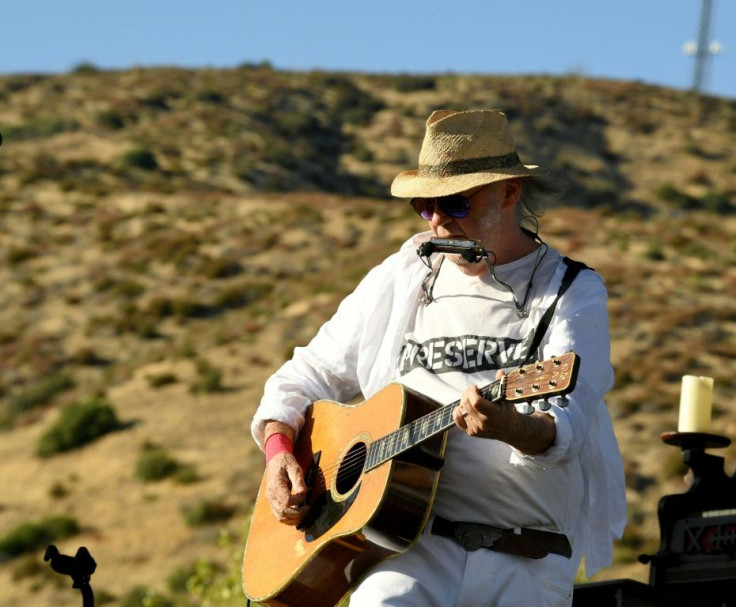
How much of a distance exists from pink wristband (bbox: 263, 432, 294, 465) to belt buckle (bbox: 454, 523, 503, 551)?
92 centimetres

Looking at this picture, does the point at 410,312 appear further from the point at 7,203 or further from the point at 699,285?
the point at 7,203

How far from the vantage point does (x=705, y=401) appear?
17.3ft

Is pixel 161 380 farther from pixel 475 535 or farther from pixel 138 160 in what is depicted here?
pixel 475 535

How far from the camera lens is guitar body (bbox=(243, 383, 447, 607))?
3623 millimetres

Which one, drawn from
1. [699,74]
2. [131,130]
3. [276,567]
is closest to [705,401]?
[276,567]

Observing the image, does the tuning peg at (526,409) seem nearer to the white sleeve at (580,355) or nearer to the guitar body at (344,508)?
the white sleeve at (580,355)

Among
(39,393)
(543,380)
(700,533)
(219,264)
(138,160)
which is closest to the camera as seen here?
(543,380)

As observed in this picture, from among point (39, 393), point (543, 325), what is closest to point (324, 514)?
point (543, 325)

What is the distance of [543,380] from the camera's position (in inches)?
123

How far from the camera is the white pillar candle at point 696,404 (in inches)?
207

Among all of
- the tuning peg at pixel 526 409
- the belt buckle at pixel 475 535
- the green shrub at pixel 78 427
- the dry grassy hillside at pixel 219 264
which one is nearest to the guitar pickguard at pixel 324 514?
the belt buckle at pixel 475 535

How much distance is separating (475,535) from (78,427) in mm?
20985

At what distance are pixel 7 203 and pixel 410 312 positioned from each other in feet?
112

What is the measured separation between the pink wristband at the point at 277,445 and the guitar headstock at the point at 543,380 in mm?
1339
